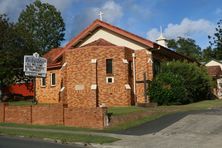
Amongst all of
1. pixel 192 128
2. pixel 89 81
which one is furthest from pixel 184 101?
pixel 192 128

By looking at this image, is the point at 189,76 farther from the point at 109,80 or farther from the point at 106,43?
the point at 106,43

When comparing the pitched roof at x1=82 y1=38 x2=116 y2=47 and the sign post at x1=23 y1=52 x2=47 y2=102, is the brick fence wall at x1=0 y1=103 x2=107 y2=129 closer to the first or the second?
the sign post at x1=23 y1=52 x2=47 y2=102

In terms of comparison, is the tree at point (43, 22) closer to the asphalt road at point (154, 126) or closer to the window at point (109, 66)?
the window at point (109, 66)

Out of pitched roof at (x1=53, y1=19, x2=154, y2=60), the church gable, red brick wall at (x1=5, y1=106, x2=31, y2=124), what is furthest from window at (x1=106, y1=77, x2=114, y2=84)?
red brick wall at (x1=5, y1=106, x2=31, y2=124)

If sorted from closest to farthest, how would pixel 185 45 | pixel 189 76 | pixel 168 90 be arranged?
1. pixel 168 90
2. pixel 189 76
3. pixel 185 45

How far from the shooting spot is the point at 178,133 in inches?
781

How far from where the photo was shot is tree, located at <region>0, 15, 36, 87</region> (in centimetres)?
4503

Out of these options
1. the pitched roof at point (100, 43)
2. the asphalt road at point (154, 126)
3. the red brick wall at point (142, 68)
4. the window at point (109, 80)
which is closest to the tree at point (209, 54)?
the red brick wall at point (142, 68)

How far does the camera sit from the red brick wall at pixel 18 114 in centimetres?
2917

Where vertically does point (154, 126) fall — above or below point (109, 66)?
below

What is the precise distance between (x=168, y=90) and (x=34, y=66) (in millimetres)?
10171

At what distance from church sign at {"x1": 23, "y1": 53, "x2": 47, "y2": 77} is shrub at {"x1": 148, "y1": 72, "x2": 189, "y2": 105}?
28.3ft

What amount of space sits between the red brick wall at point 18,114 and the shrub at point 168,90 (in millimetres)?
9889

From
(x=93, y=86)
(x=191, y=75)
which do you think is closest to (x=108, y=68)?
(x=93, y=86)
